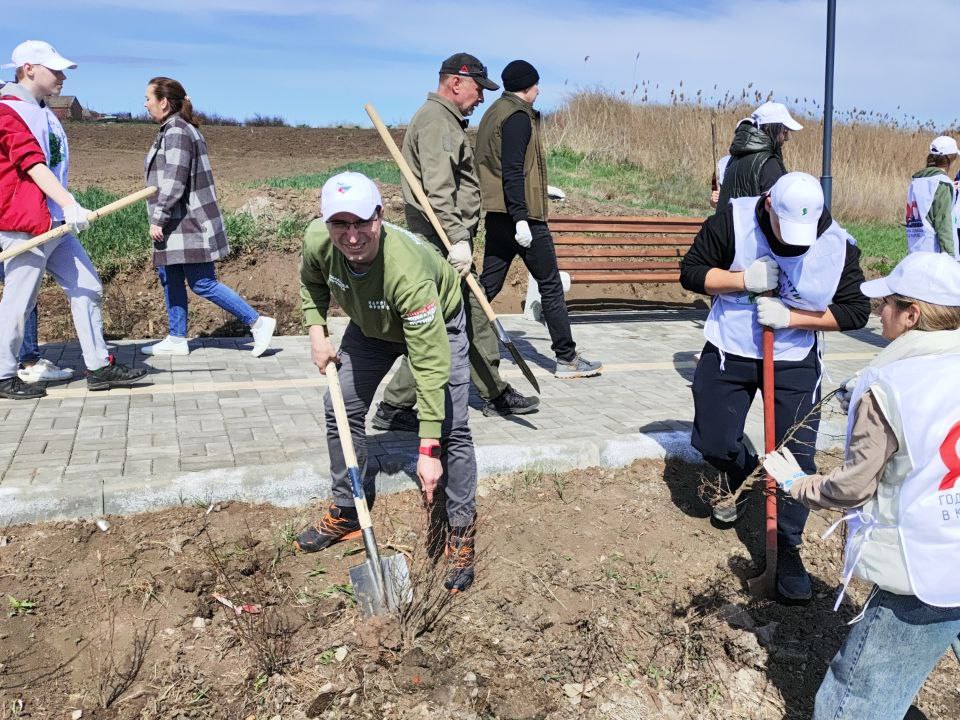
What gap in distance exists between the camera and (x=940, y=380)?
2.27m

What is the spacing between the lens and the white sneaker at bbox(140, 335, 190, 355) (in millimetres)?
6441

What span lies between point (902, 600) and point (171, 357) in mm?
5343

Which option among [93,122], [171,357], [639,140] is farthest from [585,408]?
[93,122]

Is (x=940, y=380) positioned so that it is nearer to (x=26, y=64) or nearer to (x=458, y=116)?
(x=458, y=116)

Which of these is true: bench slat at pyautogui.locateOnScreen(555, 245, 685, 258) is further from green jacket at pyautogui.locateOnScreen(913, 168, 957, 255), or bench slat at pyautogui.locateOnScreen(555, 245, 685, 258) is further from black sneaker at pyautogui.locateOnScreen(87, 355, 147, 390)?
black sneaker at pyautogui.locateOnScreen(87, 355, 147, 390)

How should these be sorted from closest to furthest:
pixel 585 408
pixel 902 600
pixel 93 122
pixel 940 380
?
pixel 940 380 < pixel 902 600 < pixel 585 408 < pixel 93 122

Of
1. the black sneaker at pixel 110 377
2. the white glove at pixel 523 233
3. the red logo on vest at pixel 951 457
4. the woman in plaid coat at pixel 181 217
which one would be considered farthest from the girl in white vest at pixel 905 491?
the woman in plaid coat at pixel 181 217

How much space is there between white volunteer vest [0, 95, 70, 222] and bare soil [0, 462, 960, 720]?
8.52 feet

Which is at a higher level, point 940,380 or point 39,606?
point 940,380

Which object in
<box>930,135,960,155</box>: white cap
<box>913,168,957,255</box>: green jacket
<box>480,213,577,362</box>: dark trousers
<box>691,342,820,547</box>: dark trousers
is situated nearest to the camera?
<box>691,342,820,547</box>: dark trousers

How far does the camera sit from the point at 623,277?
9.36 meters

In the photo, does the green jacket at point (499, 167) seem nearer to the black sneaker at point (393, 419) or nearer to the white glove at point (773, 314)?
the black sneaker at point (393, 419)

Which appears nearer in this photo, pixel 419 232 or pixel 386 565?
pixel 386 565

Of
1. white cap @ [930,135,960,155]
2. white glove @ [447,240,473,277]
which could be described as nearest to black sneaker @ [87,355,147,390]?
white glove @ [447,240,473,277]
